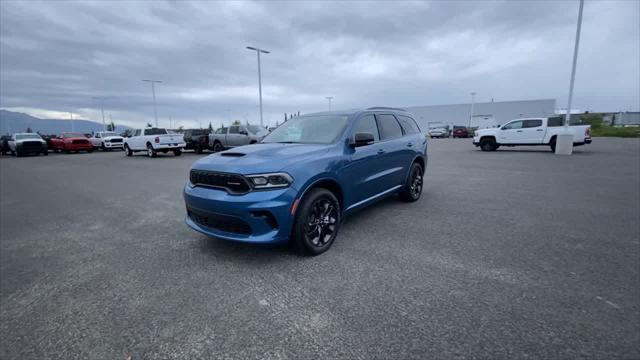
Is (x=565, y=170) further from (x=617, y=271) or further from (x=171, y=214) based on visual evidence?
(x=171, y=214)

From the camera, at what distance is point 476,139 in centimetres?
1905

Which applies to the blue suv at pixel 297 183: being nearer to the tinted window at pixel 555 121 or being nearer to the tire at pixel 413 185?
the tire at pixel 413 185

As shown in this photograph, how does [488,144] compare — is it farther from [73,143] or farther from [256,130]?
[73,143]

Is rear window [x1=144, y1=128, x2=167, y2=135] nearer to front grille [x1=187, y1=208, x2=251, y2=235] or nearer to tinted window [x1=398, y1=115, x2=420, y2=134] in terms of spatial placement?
tinted window [x1=398, y1=115, x2=420, y2=134]

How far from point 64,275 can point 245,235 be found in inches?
81.3

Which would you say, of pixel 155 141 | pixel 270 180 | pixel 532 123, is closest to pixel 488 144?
pixel 532 123

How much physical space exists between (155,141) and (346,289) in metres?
19.1

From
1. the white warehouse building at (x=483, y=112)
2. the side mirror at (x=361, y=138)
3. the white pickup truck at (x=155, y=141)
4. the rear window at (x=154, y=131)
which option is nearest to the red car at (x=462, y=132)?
the white warehouse building at (x=483, y=112)

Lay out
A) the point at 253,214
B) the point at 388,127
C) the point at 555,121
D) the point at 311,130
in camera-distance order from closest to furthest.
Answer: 1. the point at 253,214
2. the point at 311,130
3. the point at 388,127
4. the point at 555,121

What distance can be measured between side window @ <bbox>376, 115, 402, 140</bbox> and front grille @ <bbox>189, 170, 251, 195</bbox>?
2636 millimetres

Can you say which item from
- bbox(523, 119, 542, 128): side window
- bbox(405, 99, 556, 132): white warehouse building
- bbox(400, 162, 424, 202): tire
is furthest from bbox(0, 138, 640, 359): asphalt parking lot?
bbox(405, 99, 556, 132): white warehouse building

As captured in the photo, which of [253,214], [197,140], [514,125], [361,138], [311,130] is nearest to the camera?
[253,214]

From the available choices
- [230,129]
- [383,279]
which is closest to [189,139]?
[230,129]

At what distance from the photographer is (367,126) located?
4762 millimetres
